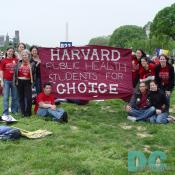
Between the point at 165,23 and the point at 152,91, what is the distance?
2700 inches

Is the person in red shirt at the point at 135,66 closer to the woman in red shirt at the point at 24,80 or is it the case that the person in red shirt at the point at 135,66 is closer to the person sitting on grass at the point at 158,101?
the person sitting on grass at the point at 158,101

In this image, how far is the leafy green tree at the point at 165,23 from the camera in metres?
76.1

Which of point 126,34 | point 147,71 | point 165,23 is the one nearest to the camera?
point 147,71

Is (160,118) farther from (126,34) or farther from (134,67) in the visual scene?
(126,34)

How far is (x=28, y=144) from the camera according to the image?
8586 mm

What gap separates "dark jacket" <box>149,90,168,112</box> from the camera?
11.1 meters

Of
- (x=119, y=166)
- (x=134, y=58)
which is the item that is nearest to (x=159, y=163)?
(x=119, y=166)

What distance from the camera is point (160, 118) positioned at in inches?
427

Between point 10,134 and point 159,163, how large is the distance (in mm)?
3181

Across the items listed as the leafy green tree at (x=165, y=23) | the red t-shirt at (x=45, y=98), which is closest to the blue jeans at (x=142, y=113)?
the red t-shirt at (x=45, y=98)

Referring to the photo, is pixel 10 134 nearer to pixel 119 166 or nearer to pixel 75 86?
pixel 119 166

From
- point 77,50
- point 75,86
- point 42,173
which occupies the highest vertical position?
point 77,50

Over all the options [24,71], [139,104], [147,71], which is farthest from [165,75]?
[24,71]

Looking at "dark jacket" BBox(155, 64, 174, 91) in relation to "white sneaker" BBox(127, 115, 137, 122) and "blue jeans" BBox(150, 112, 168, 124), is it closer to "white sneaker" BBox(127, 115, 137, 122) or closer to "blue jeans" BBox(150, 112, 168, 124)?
"blue jeans" BBox(150, 112, 168, 124)
